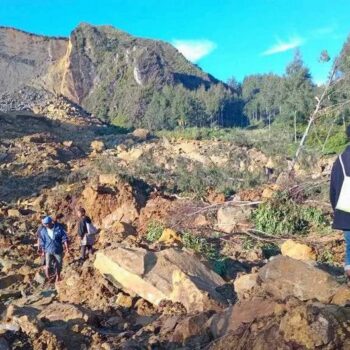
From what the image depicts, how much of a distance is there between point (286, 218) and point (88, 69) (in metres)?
76.6

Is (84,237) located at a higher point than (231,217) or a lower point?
lower

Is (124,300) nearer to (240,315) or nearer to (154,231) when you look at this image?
(240,315)

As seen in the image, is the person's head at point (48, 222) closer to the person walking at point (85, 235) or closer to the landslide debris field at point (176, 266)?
the person walking at point (85, 235)

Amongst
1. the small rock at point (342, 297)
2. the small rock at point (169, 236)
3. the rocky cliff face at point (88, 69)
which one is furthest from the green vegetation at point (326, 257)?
the rocky cliff face at point (88, 69)

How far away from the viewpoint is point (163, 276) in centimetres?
551

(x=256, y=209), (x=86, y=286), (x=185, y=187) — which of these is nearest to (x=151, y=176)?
(x=185, y=187)

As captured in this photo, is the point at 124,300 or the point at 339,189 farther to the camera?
the point at 124,300

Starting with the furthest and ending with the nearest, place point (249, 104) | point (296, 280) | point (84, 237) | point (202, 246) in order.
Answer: point (249, 104)
point (84, 237)
point (202, 246)
point (296, 280)

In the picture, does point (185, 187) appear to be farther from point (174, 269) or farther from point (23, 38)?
point (23, 38)

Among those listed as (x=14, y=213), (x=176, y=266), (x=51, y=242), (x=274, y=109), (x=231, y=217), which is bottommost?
(x=14, y=213)

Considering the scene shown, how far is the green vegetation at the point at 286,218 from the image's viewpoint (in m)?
8.81

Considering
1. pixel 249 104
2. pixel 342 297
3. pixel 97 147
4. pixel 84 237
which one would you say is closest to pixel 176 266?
pixel 342 297

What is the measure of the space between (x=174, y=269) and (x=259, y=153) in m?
19.2

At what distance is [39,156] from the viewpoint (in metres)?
22.1
